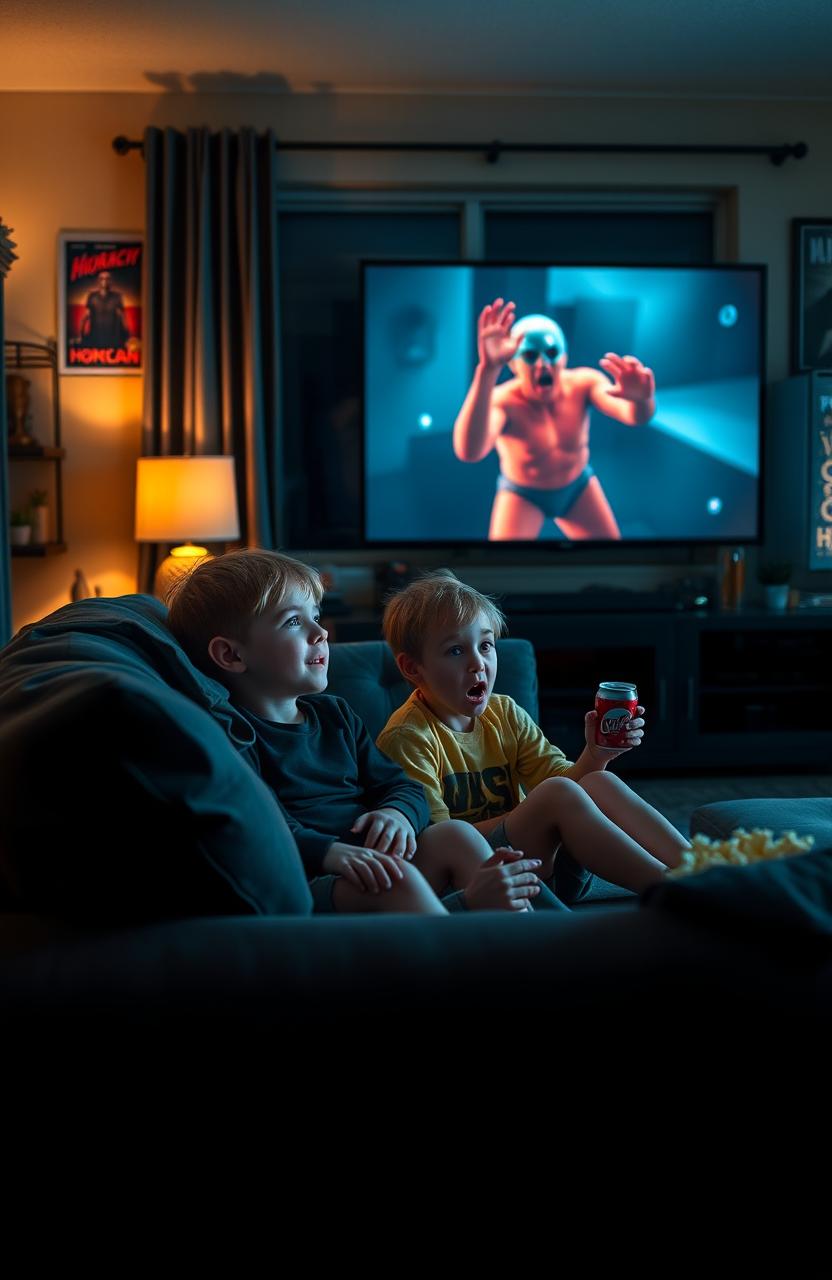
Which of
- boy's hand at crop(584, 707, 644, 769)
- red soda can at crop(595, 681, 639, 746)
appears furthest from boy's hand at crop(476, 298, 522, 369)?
red soda can at crop(595, 681, 639, 746)

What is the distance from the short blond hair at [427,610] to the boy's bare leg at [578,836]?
13.3 inches

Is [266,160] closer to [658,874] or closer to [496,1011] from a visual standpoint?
[658,874]

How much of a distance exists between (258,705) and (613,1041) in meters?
0.89

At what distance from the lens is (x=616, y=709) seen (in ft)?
6.09

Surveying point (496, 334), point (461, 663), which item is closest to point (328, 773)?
point (461, 663)

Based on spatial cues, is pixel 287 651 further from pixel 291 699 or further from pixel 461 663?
pixel 461 663

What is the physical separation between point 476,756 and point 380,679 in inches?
17.6

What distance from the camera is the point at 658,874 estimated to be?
173 centimetres

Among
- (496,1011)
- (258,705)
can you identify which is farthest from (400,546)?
(496,1011)

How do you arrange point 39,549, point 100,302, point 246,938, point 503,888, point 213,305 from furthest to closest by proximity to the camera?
point 100,302 → point 213,305 → point 39,549 → point 503,888 → point 246,938

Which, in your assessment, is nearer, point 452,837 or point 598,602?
point 452,837

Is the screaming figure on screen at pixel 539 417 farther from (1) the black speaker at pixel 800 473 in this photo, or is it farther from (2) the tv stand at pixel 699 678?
(1) the black speaker at pixel 800 473

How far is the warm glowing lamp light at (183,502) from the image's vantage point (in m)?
4.37

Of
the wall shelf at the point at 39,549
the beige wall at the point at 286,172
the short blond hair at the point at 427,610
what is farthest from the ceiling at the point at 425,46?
the short blond hair at the point at 427,610
